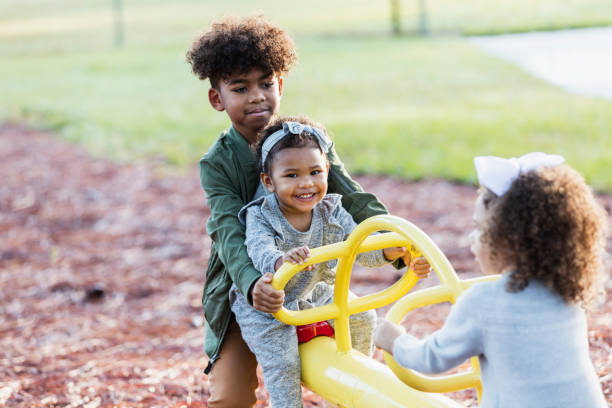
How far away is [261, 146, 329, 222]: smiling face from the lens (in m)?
2.75

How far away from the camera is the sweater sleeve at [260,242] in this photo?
2664mm

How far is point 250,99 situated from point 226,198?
0.39 m

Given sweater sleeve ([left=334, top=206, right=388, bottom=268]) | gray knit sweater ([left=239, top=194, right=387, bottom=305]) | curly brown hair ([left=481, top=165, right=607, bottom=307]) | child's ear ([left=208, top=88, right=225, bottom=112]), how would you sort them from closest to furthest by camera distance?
curly brown hair ([left=481, top=165, right=607, bottom=307]) → gray knit sweater ([left=239, top=194, right=387, bottom=305]) → sweater sleeve ([left=334, top=206, right=388, bottom=268]) → child's ear ([left=208, top=88, right=225, bottom=112])

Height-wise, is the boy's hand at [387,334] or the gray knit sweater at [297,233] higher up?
the gray knit sweater at [297,233]

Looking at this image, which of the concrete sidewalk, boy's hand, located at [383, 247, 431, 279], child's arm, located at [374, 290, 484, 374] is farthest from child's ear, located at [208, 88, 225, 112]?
the concrete sidewalk

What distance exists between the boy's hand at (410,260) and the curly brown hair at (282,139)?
45 cm

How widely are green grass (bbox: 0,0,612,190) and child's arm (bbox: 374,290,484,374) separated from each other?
179 centimetres

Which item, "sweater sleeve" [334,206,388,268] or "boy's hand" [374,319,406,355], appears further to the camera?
"sweater sleeve" [334,206,388,268]

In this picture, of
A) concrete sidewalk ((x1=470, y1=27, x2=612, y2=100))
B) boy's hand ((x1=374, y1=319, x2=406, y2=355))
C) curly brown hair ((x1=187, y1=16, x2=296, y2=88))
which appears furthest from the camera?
concrete sidewalk ((x1=470, y1=27, x2=612, y2=100))

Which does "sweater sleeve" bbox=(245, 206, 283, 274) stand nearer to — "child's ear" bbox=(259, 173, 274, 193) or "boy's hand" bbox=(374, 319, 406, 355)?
"child's ear" bbox=(259, 173, 274, 193)

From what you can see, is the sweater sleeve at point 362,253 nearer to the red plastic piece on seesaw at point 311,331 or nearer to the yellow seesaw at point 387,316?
the yellow seesaw at point 387,316

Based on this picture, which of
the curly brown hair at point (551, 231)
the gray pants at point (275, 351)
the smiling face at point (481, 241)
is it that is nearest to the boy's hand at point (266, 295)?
the gray pants at point (275, 351)

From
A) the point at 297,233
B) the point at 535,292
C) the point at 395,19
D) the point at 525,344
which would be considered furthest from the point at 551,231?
the point at 395,19

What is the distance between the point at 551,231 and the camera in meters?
1.98
